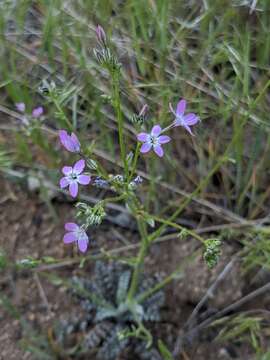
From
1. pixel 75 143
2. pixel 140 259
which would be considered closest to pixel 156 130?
pixel 75 143

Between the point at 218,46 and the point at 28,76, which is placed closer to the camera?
the point at 218,46

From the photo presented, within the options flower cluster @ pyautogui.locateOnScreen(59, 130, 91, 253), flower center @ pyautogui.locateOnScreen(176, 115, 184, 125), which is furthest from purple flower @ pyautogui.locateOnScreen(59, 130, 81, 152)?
flower center @ pyautogui.locateOnScreen(176, 115, 184, 125)

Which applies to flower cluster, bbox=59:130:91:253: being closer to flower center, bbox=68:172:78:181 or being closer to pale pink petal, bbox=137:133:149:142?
flower center, bbox=68:172:78:181

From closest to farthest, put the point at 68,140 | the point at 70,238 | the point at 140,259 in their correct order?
1. the point at 68,140
2. the point at 70,238
3. the point at 140,259

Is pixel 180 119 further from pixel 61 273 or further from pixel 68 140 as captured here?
pixel 61 273

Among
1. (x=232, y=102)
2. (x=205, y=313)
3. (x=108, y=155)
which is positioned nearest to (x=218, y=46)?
(x=232, y=102)

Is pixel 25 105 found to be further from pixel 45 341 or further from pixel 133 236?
pixel 45 341

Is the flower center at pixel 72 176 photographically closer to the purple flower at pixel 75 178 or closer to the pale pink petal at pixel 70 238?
the purple flower at pixel 75 178
